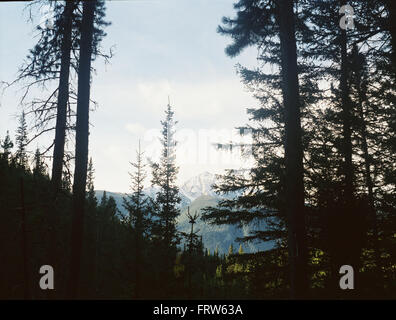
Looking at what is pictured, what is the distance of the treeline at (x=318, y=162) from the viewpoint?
269 inches

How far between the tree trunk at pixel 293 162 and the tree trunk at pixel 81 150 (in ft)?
17.2

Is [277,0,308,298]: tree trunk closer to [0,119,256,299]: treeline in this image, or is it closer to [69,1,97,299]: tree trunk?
[0,119,256,299]: treeline

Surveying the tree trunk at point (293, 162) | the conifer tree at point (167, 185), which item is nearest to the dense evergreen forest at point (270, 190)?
the tree trunk at point (293, 162)

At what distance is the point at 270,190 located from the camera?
398 inches

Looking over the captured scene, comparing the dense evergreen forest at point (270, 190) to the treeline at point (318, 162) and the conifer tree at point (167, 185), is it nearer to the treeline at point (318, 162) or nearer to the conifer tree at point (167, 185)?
the treeline at point (318, 162)

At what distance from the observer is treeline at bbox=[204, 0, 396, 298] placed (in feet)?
22.4

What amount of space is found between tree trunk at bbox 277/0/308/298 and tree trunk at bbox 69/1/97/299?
5.25 m

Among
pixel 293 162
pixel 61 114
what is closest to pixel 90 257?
pixel 61 114

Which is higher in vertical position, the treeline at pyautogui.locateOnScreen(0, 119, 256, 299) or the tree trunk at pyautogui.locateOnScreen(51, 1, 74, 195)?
the tree trunk at pyautogui.locateOnScreen(51, 1, 74, 195)

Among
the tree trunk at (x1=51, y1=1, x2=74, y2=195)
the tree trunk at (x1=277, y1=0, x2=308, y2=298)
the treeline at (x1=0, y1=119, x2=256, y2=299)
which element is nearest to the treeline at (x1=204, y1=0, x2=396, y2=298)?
the tree trunk at (x1=277, y1=0, x2=308, y2=298)

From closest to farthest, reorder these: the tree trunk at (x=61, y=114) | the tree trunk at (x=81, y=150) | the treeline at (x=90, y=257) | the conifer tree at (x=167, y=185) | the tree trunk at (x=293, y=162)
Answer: the tree trunk at (x=293, y=162), the tree trunk at (x=81, y=150), the treeline at (x=90, y=257), the tree trunk at (x=61, y=114), the conifer tree at (x=167, y=185)

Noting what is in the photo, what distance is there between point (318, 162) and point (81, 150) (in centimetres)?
780
